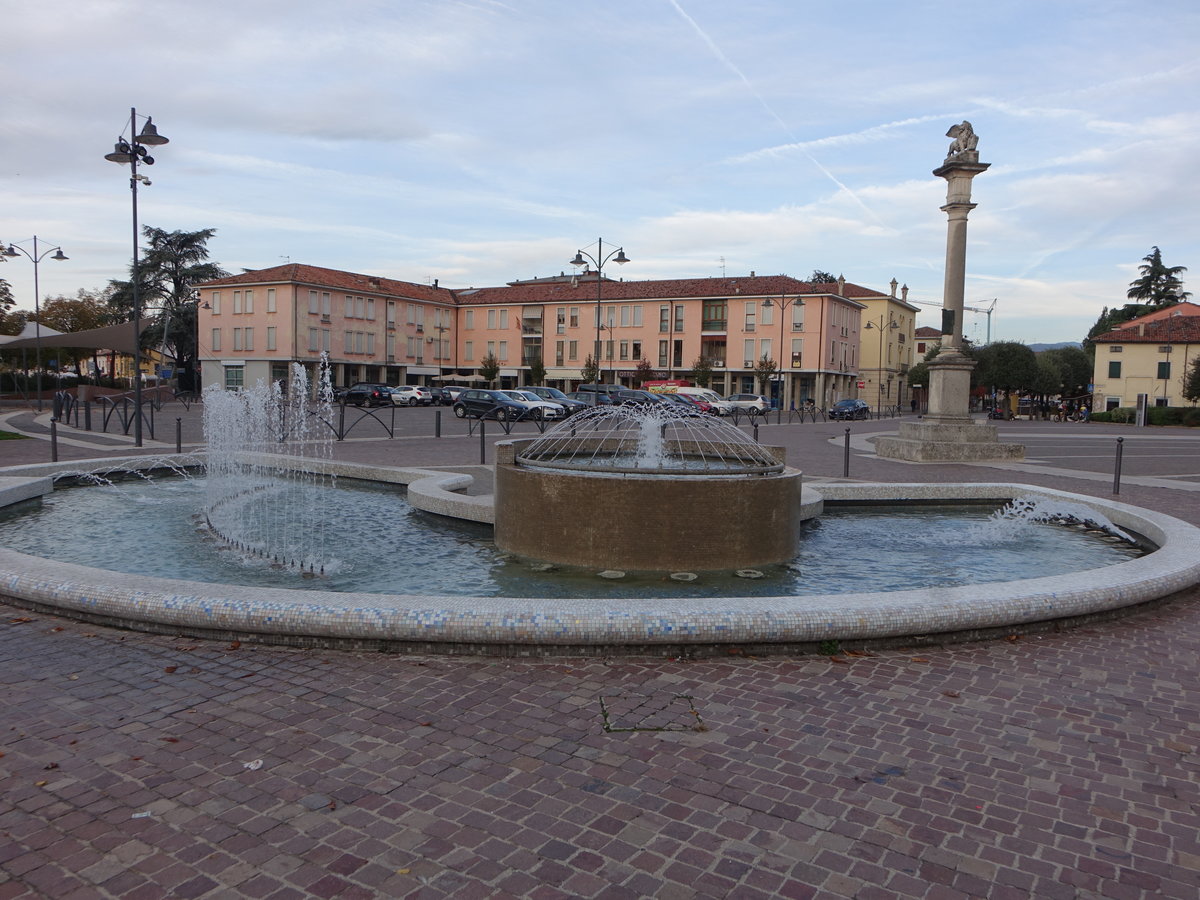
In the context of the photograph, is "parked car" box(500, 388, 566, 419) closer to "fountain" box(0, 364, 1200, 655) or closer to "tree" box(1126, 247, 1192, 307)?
"fountain" box(0, 364, 1200, 655)

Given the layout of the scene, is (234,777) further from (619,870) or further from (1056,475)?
(1056,475)

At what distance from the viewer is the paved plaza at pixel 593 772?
115 inches

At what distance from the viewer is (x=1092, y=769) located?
374 centimetres

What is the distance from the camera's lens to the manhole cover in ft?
13.5

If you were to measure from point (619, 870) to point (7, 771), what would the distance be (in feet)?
8.55

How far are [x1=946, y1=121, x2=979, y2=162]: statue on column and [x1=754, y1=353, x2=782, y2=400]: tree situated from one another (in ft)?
140

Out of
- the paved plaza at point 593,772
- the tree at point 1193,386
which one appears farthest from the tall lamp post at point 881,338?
the paved plaza at point 593,772

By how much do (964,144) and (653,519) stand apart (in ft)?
62.8

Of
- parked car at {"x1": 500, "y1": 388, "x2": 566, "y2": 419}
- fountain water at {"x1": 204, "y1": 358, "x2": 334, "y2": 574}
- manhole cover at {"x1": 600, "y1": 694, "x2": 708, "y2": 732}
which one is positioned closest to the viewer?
manhole cover at {"x1": 600, "y1": 694, "x2": 708, "y2": 732}

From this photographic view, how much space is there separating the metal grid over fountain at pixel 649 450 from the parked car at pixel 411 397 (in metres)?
39.6

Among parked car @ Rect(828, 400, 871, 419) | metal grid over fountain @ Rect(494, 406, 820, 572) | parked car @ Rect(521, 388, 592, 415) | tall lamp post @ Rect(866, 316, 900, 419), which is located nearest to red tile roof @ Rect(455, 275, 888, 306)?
tall lamp post @ Rect(866, 316, 900, 419)

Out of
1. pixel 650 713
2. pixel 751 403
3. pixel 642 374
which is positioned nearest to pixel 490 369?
pixel 642 374

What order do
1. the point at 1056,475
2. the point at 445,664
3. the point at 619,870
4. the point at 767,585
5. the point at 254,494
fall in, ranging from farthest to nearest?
the point at 1056,475 → the point at 254,494 → the point at 767,585 → the point at 445,664 → the point at 619,870

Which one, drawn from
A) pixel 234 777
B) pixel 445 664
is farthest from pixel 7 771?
pixel 445 664
